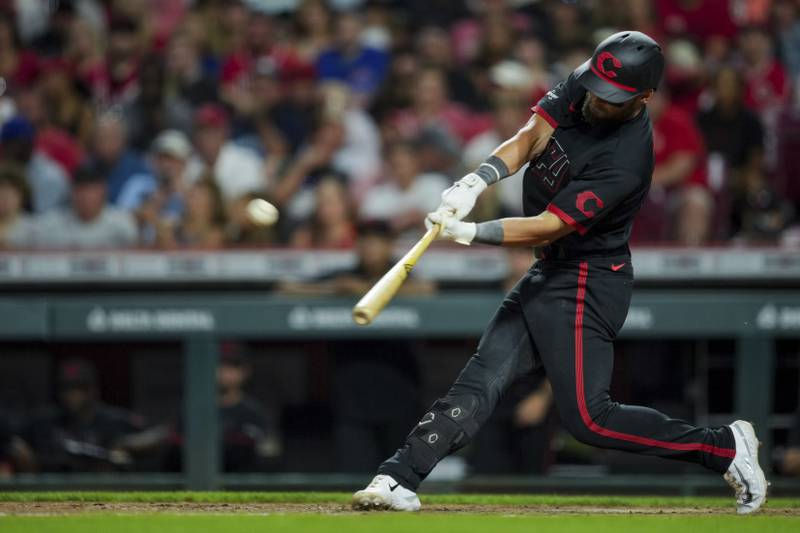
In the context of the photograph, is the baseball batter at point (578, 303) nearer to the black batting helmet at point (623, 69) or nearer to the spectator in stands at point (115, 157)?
the black batting helmet at point (623, 69)

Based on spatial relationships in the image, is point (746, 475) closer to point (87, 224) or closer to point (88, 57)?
point (87, 224)

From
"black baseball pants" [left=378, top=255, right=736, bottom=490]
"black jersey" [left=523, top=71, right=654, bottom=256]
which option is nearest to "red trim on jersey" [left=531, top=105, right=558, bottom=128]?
"black jersey" [left=523, top=71, right=654, bottom=256]

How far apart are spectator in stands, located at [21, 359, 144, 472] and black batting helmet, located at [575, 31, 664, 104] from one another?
3.58 metres

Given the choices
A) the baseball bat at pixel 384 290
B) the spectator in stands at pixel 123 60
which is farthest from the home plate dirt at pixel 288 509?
the spectator in stands at pixel 123 60

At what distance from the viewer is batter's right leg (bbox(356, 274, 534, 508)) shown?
14.1 feet

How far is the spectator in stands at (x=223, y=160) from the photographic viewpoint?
815 cm

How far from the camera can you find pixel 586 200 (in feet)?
13.4

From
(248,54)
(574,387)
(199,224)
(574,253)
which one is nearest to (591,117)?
(574,253)

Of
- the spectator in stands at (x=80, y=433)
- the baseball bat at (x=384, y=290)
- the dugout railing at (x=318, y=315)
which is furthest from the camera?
the spectator in stands at (x=80, y=433)

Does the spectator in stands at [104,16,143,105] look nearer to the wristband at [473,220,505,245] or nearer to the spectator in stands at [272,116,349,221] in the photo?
the spectator in stands at [272,116,349,221]

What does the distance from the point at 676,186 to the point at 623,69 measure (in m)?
3.82

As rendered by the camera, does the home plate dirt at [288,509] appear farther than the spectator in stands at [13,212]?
No

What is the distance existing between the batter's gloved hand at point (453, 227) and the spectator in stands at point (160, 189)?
12.9ft

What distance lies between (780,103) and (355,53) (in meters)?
2.92
